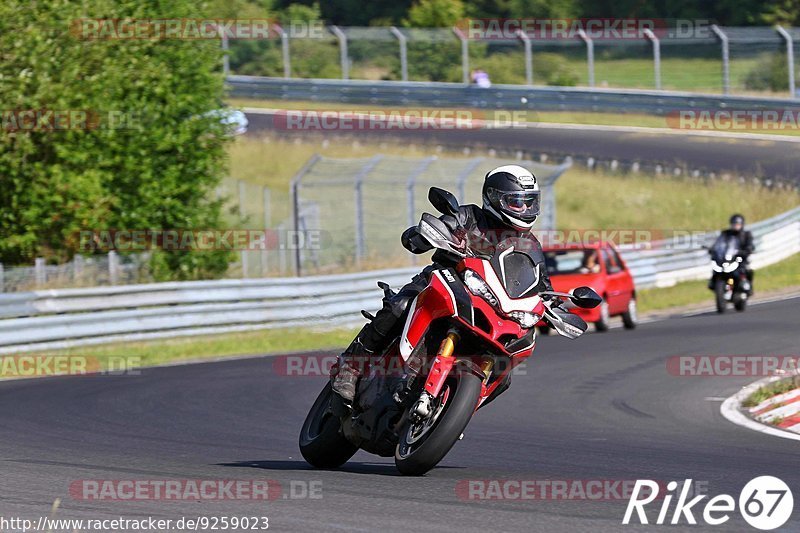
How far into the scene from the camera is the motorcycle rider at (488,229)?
7.62m

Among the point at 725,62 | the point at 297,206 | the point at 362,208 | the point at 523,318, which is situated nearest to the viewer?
the point at 523,318

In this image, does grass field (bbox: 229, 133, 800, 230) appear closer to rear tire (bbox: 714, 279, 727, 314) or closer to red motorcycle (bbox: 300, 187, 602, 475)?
rear tire (bbox: 714, 279, 727, 314)

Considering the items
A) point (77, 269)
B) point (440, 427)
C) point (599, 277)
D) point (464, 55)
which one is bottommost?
point (599, 277)

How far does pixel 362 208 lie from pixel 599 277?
518cm

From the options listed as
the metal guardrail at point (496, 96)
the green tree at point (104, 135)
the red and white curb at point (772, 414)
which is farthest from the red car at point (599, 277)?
the metal guardrail at point (496, 96)

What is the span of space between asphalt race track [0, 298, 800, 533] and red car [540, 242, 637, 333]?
3.55 metres

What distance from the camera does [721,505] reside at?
6523 millimetres

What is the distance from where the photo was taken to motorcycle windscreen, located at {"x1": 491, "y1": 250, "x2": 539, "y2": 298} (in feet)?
24.5

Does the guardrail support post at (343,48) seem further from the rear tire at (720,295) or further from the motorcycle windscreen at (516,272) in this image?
the motorcycle windscreen at (516,272)

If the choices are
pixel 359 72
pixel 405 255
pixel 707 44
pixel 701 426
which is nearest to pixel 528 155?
pixel 707 44

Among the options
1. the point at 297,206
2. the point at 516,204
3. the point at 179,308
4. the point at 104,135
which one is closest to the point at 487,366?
the point at 516,204

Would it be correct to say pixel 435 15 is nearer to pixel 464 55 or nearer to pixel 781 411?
pixel 464 55

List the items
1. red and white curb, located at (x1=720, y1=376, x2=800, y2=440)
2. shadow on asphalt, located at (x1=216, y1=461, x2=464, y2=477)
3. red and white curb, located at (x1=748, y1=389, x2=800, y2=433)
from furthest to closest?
red and white curb, located at (x1=748, y1=389, x2=800, y2=433), red and white curb, located at (x1=720, y1=376, x2=800, y2=440), shadow on asphalt, located at (x1=216, y1=461, x2=464, y2=477)

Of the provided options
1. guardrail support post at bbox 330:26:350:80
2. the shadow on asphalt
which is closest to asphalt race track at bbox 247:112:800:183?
guardrail support post at bbox 330:26:350:80
